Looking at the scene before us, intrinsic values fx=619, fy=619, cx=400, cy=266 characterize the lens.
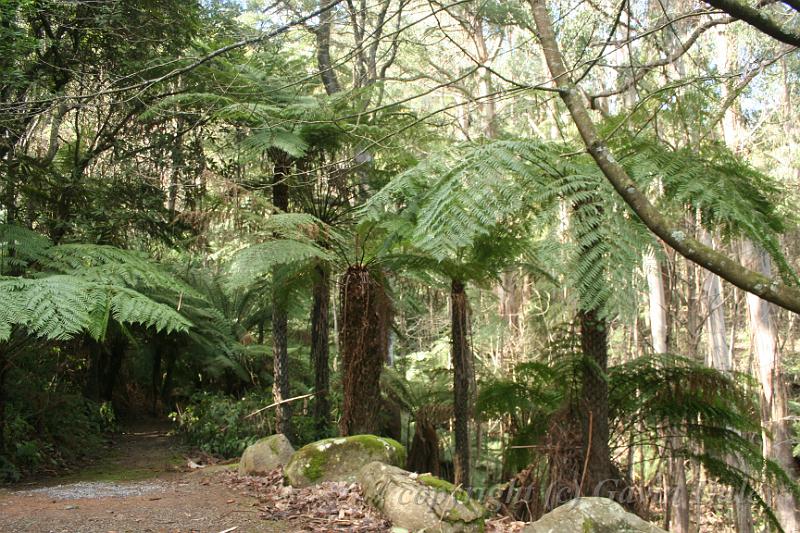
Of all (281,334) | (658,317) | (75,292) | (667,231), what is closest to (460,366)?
(281,334)

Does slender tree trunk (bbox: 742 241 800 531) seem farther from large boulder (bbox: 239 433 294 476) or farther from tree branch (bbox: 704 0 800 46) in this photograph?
tree branch (bbox: 704 0 800 46)

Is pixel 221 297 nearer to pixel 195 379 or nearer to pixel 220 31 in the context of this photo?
pixel 195 379

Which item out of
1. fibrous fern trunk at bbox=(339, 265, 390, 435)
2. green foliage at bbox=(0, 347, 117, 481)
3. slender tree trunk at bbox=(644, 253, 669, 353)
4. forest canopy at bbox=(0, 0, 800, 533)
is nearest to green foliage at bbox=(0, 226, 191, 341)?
forest canopy at bbox=(0, 0, 800, 533)

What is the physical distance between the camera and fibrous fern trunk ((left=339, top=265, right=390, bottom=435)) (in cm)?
472

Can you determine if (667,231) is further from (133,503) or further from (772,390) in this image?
(772,390)

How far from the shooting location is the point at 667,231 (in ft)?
5.81

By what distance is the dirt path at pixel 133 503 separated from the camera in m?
3.41

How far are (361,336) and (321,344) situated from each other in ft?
5.53

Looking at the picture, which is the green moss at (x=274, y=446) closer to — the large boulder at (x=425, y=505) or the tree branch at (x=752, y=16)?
the large boulder at (x=425, y=505)

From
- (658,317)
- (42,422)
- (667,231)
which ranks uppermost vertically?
(658,317)

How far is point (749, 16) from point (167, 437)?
7.93 meters

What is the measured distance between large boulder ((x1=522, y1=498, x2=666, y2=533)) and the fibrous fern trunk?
2.10 metres

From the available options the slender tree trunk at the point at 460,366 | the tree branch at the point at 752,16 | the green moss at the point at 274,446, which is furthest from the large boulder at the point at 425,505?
the tree branch at the point at 752,16

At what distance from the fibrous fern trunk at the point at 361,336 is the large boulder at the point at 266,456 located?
563mm
